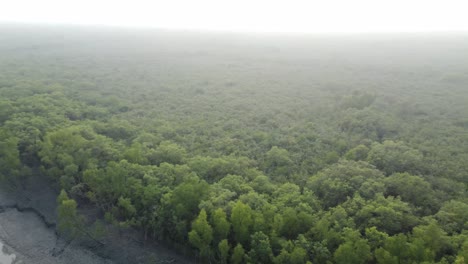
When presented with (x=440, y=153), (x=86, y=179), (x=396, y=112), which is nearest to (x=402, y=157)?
(x=440, y=153)

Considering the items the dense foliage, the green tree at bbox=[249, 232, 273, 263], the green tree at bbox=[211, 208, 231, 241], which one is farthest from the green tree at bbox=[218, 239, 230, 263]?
the green tree at bbox=[249, 232, 273, 263]

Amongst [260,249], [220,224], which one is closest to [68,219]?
[220,224]

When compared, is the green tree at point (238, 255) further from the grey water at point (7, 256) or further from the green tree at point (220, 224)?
the grey water at point (7, 256)

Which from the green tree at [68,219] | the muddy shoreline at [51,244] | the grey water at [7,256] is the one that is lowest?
the grey water at [7,256]

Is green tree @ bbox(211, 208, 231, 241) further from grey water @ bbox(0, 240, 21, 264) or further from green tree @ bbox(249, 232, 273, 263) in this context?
grey water @ bbox(0, 240, 21, 264)

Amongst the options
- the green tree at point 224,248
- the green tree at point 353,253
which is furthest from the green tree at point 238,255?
the green tree at point 353,253

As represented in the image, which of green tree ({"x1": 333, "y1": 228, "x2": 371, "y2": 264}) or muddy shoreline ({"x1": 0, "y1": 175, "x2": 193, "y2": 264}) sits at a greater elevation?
green tree ({"x1": 333, "y1": 228, "x2": 371, "y2": 264})

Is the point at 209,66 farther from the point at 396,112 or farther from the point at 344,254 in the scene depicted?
the point at 344,254
